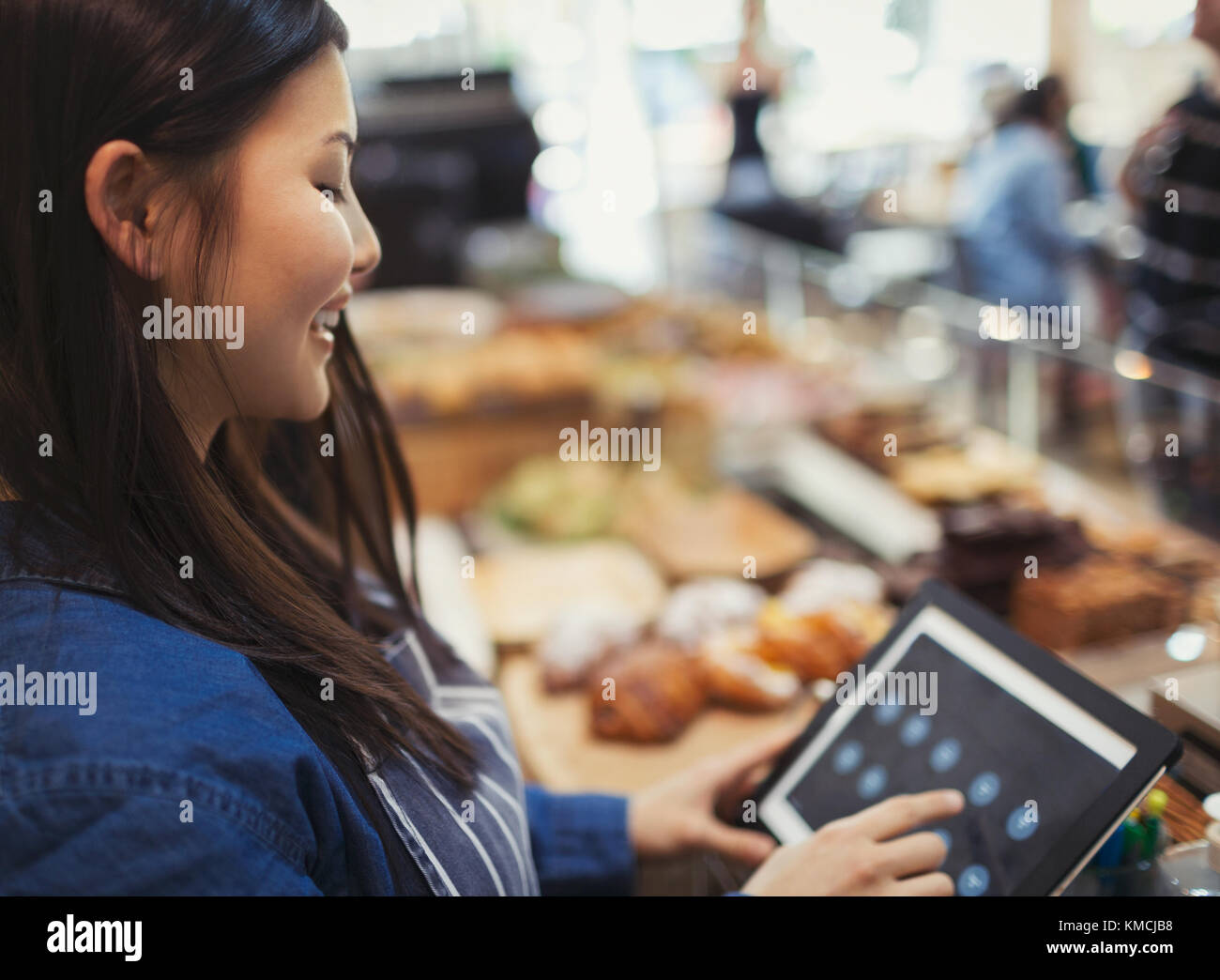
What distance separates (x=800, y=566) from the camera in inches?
97.7

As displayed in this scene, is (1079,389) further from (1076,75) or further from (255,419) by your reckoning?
(1076,75)

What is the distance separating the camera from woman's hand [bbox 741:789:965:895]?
975mm

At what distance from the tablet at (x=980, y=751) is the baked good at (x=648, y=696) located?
662 mm

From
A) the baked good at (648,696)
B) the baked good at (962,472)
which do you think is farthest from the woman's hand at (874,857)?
the baked good at (962,472)

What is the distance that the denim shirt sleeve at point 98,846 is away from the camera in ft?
2.35

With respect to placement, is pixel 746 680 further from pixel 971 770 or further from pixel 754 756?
pixel 971 770

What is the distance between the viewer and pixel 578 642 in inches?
85.5

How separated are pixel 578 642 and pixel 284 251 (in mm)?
1379

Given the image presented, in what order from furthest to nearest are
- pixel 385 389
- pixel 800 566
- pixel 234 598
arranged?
pixel 385 389
pixel 800 566
pixel 234 598

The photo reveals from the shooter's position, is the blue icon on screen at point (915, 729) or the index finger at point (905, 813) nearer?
the index finger at point (905, 813)

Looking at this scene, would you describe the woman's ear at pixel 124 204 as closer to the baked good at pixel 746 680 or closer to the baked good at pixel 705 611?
the baked good at pixel 746 680

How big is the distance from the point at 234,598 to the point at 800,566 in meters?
1.76

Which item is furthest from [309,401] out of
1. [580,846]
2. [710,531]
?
[710,531]
